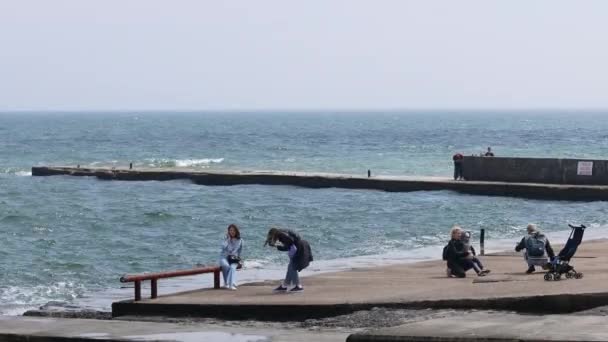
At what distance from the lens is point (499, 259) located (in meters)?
27.1

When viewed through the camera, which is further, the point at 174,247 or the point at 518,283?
the point at 174,247

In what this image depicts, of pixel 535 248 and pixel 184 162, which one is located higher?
pixel 535 248

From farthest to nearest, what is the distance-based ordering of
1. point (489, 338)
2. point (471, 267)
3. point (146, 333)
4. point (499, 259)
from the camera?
point (499, 259) → point (471, 267) → point (146, 333) → point (489, 338)

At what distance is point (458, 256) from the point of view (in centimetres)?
2266

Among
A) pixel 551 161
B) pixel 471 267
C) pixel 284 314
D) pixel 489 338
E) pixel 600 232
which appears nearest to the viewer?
pixel 489 338

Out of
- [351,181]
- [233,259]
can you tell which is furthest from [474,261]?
[351,181]

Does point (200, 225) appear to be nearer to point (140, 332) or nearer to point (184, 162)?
point (140, 332)

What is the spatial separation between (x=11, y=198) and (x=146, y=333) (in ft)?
138

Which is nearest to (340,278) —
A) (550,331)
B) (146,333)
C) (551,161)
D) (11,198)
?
(146,333)

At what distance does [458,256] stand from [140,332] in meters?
6.80

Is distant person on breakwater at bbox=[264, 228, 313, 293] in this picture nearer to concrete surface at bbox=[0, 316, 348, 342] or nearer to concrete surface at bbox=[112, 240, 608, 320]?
concrete surface at bbox=[112, 240, 608, 320]

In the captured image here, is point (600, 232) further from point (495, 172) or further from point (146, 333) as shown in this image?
point (146, 333)

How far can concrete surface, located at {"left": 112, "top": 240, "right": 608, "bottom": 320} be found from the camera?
18484mm

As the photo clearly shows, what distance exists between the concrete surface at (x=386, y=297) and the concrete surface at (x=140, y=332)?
1.05m
